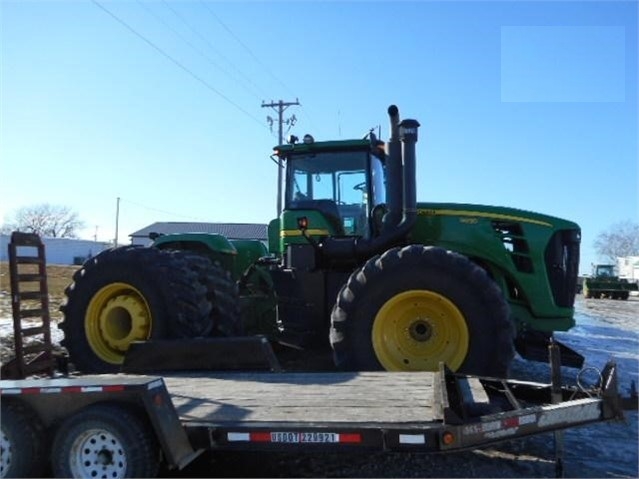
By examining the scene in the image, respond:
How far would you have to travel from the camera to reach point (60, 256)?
79.5 meters

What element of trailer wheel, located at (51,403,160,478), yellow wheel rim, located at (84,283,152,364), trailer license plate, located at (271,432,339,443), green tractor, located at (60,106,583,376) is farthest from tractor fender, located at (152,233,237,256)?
trailer license plate, located at (271,432,339,443)

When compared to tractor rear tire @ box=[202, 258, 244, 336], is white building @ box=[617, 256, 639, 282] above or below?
above

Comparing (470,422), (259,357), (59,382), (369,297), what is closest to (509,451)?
(470,422)

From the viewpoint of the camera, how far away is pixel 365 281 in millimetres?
5848

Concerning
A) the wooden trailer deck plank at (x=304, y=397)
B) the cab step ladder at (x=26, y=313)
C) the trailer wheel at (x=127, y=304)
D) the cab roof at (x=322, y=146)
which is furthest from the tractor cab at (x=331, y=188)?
the cab step ladder at (x=26, y=313)

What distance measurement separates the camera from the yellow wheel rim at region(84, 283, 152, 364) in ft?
22.1

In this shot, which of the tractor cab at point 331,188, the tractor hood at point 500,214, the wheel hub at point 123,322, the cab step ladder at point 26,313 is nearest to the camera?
the cab step ladder at point 26,313

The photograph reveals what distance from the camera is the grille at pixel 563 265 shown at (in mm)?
6637

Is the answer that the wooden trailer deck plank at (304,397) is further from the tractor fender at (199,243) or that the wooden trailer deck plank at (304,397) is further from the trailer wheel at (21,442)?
the tractor fender at (199,243)

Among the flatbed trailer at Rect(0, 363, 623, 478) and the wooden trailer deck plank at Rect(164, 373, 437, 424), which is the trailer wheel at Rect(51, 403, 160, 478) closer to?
the flatbed trailer at Rect(0, 363, 623, 478)

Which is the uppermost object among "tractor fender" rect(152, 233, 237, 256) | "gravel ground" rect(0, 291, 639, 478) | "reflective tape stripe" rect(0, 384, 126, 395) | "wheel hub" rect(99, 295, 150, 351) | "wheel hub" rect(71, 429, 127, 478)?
"tractor fender" rect(152, 233, 237, 256)

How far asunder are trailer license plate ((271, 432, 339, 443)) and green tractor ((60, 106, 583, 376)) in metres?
2.16

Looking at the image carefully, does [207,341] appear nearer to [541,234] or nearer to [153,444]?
[153,444]

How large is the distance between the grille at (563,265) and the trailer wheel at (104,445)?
4.66 meters
